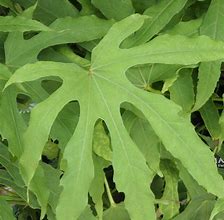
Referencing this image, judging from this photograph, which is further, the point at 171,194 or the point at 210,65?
the point at 171,194

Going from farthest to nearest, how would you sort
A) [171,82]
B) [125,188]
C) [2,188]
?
[2,188]
[171,82]
[125,188]

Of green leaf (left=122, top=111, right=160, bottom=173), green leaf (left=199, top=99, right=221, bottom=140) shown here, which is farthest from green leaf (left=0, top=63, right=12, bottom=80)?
green leaf (left=199, top=99, right=221, bottom=140)

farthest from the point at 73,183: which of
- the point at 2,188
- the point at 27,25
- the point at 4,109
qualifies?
the point at 2,188

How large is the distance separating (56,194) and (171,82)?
320 mm

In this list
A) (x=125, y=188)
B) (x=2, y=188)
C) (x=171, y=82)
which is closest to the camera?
(x=125, y=188)

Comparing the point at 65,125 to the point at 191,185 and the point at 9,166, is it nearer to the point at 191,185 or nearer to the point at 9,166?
the point at 9,166

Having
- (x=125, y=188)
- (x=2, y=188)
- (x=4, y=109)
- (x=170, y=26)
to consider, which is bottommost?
(x=2, y=188)

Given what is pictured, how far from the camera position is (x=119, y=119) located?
88 cm

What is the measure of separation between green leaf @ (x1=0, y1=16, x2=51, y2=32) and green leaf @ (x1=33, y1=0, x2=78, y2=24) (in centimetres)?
12

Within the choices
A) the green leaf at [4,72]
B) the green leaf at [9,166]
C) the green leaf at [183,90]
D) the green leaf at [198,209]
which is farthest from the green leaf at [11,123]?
the green leaf at [198,209]

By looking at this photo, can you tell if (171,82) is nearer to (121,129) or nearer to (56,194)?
(121,129)

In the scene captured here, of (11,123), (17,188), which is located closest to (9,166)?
(17,188)

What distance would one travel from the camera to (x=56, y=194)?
1050 millimetres

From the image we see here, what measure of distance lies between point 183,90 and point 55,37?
0.26 meters
